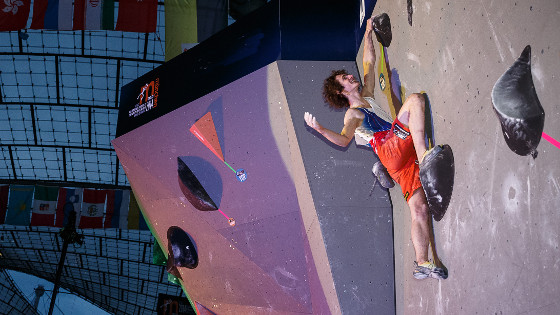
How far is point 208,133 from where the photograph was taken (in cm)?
599

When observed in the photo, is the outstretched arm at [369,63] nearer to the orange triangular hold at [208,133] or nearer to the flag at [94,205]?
the orange triangular hold at [208,133]

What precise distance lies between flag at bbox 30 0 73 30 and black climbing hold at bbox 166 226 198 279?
250 inches

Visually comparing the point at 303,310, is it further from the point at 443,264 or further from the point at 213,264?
the point at 443,264

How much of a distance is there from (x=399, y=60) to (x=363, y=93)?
22.7 inches

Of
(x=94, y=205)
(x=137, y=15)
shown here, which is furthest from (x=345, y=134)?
(x=94, y=205)

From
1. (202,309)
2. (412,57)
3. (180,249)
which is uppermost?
(412,57)

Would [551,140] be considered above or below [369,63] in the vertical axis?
below

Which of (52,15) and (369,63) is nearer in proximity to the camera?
(369,63)

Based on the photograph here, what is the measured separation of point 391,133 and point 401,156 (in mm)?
220

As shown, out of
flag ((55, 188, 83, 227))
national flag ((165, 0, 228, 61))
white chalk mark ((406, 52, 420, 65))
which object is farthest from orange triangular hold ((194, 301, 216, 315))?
flag ((55, 188, 83, 227))

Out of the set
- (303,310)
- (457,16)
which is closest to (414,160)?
(457,16)

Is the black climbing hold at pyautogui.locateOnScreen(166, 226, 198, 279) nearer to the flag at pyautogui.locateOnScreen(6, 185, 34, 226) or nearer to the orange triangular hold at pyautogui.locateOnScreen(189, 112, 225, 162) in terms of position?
the orange triangular hold at pyautogui.locateOnScreen(189, 112, 225, 162)

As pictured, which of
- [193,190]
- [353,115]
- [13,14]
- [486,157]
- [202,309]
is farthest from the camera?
[13,14]

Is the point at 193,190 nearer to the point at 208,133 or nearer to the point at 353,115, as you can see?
the point at 208,133
